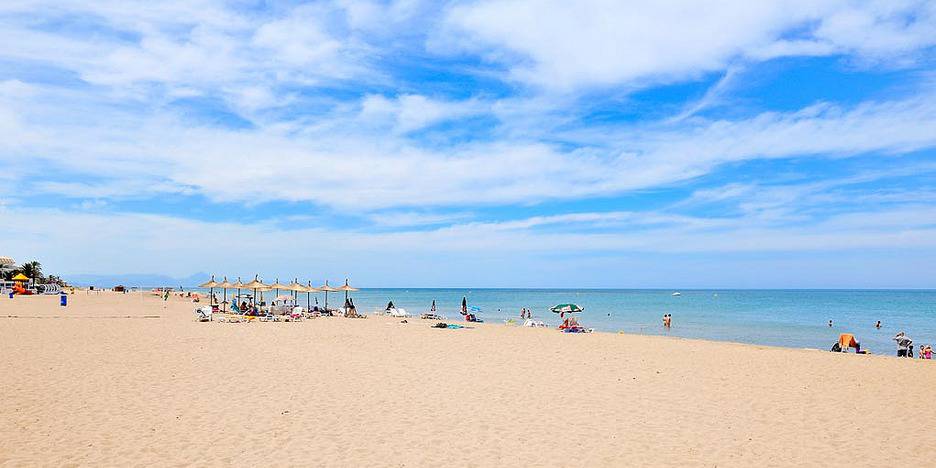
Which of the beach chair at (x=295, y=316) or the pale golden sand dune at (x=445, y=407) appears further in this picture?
the beach chair at (x=295, y=316)

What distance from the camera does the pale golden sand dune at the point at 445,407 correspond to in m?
7.54

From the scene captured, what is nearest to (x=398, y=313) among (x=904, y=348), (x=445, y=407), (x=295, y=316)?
(x=295, y=316)

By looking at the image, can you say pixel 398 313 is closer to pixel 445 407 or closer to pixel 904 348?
pixel 904 348

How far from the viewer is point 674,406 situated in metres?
10.5

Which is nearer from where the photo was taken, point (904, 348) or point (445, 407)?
point (445, 407)

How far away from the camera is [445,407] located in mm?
10094

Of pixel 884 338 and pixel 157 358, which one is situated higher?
pixel 157 358

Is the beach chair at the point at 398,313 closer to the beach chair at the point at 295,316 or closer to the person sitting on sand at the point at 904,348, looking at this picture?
the beach chair at the point at 295,316

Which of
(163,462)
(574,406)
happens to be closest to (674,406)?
(574,406)

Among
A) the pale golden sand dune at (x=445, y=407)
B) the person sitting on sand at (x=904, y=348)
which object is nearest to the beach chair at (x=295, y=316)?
the pale golden sand dune at (x=445, y=407)

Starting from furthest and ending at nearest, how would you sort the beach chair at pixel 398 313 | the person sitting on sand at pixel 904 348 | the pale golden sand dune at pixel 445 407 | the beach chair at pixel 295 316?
the beach chair at pixel 398 313, the beach chair at pixel 295 316, the person sitting on sand at pixel 904 348, the pale golden sand dune at pixel 445 407

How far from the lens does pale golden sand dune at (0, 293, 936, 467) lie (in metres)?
7.54

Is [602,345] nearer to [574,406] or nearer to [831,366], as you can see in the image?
[831,366]

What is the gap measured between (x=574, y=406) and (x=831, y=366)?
10.4 meters
